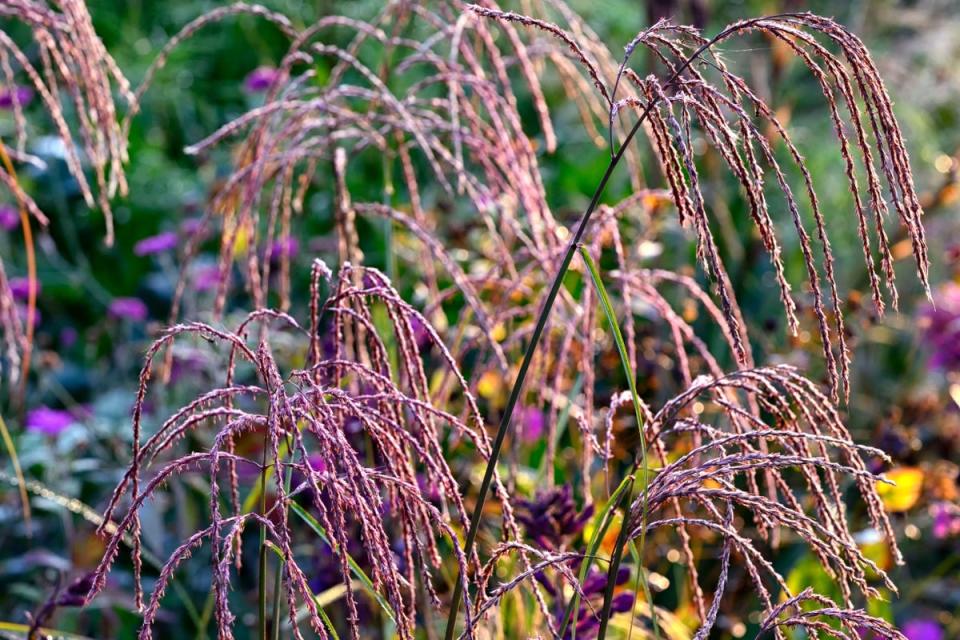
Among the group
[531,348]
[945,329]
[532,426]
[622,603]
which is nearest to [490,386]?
[532,426]

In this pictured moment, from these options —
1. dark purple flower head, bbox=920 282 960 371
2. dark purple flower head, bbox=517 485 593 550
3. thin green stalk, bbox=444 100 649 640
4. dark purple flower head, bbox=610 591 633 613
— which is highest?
thin green stalk, bbox=444 100 649 640

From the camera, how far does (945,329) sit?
2.73 metres

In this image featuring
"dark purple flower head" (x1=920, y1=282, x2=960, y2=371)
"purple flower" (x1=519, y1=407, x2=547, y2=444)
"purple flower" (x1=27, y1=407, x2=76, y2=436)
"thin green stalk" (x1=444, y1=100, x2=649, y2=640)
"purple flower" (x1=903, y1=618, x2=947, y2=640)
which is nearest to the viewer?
"thin green stalk" (x1=444, y1=100, x2=649, y2=640)

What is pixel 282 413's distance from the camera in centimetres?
88

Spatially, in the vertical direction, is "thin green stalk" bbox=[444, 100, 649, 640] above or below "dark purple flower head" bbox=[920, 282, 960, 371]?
above

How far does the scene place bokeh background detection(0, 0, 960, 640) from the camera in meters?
2.25

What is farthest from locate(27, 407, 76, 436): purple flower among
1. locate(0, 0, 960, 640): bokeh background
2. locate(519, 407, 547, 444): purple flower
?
locate(519, 407, 547, 444): purple flower

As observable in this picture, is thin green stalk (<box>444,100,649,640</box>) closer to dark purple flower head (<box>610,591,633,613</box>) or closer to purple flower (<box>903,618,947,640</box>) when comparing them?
dark purple flower head (<box>610,591,633,613</box>)

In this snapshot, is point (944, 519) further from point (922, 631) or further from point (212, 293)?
point (212, 293)

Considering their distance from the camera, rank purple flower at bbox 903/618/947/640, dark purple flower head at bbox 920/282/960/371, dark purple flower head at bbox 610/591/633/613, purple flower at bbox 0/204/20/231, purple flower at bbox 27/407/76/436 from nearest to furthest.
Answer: dark purple flower head at bbox 610/591/633/613
purple flower at bbox 903/618/947/640
purple flower at bbox 27/407/76/436
dark purple flower head at bbox 920/282/960/371
purple flower at bbox 0/204/20/231

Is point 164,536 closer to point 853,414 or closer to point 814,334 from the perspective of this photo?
point 814,334

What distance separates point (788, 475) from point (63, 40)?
1879 millimetres

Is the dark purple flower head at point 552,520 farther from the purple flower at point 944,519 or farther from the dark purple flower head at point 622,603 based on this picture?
the purple flower at point 944,519

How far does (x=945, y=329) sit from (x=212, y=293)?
1.80m
